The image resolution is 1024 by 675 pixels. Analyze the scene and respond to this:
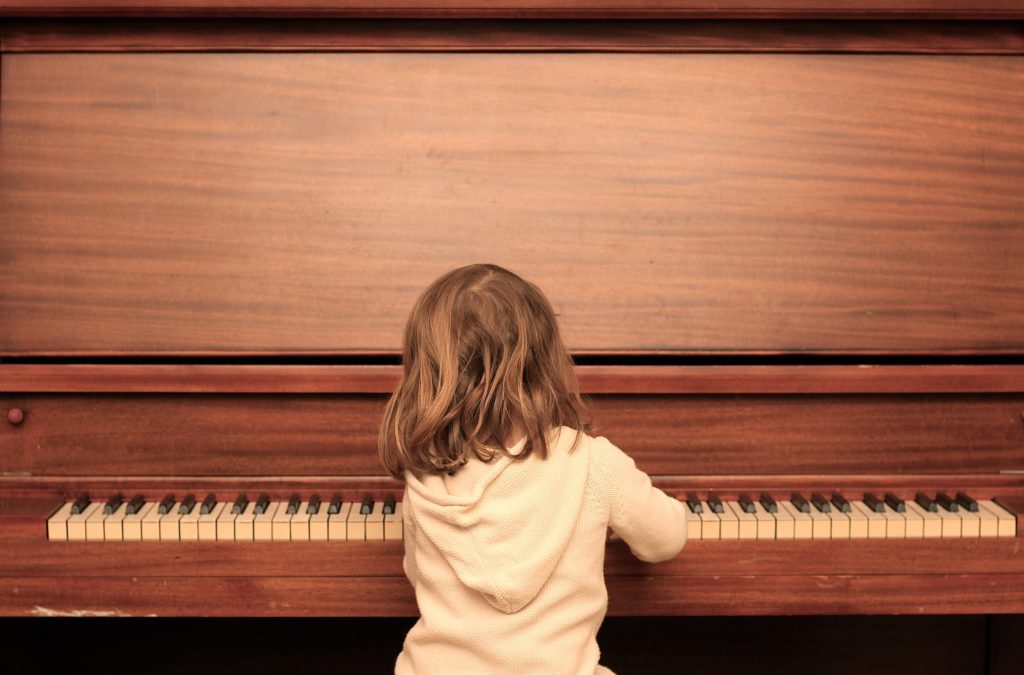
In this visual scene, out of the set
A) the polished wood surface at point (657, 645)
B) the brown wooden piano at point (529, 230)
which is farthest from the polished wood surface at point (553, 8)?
the polished wood surface at point (657, 645)

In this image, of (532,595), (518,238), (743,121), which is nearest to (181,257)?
(518,238)

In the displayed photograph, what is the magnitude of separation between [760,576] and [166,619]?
5.27 ft

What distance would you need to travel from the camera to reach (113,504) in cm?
189

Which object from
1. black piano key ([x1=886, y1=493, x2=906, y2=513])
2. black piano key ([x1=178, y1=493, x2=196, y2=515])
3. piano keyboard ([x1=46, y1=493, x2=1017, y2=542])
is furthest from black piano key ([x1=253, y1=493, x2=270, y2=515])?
black piano key ([x1=886, y1=493, x2=906, y2=513])

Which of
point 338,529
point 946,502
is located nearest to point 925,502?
point 946,502

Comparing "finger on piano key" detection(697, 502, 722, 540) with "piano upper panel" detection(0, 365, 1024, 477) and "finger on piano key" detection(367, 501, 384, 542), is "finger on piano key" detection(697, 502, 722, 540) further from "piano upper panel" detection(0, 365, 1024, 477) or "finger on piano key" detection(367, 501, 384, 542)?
"finger on piano key" detection(367, 501, 384, 542)

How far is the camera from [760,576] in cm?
178

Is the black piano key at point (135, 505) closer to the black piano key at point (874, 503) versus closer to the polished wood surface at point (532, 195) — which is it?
the polished wood surface at point (532, 195)

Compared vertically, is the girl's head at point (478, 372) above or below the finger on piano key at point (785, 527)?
above

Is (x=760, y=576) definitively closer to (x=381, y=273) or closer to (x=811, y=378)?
(x=811, y=378)

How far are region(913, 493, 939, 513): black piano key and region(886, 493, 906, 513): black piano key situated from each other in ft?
0.12

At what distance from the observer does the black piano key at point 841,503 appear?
187cm

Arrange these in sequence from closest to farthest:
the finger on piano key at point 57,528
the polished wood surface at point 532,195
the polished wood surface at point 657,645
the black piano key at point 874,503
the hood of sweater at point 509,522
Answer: the hood of sweater at point 509,522, the finger on piano key at point 57,528, the black piano key at point 874,503, the polished wood surface at point 532,195, the polished wood surface at point 657,645

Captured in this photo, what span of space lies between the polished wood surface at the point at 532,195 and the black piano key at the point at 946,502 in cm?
34
